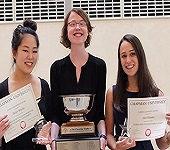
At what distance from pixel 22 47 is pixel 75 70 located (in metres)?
0.35

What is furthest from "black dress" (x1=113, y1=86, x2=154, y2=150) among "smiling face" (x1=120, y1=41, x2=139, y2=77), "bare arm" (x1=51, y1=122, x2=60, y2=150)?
"bare arm" (x1=51, y1=122, x2=60, y2=150)

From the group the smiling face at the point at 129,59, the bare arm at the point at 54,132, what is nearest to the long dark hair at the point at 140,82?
the smiling face at the point at 129,59

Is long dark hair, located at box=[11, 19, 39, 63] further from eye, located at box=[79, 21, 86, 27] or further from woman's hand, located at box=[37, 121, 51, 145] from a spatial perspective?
woman's hand, located at box=[37, 121, 51, 145]

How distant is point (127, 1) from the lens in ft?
12.3

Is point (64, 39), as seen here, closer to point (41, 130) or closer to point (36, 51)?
point (36, 51)

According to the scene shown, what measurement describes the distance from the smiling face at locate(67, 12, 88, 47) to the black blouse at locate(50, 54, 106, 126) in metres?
0.15

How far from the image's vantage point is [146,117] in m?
1.85

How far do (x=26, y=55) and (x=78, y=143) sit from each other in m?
0.57

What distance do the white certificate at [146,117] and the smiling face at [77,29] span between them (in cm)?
46

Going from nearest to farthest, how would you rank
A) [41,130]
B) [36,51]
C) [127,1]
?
[41,130], [36,51], [127,1]

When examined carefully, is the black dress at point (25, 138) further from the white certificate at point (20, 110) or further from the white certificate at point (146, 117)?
the white certificate at point (146, 117)

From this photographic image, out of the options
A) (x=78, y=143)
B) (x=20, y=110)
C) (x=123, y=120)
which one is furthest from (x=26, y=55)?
(x=123, y=120)

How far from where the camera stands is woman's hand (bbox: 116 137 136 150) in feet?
5.91

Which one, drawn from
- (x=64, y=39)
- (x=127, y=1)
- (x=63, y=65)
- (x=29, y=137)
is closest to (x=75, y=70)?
(x=63, y=65)
